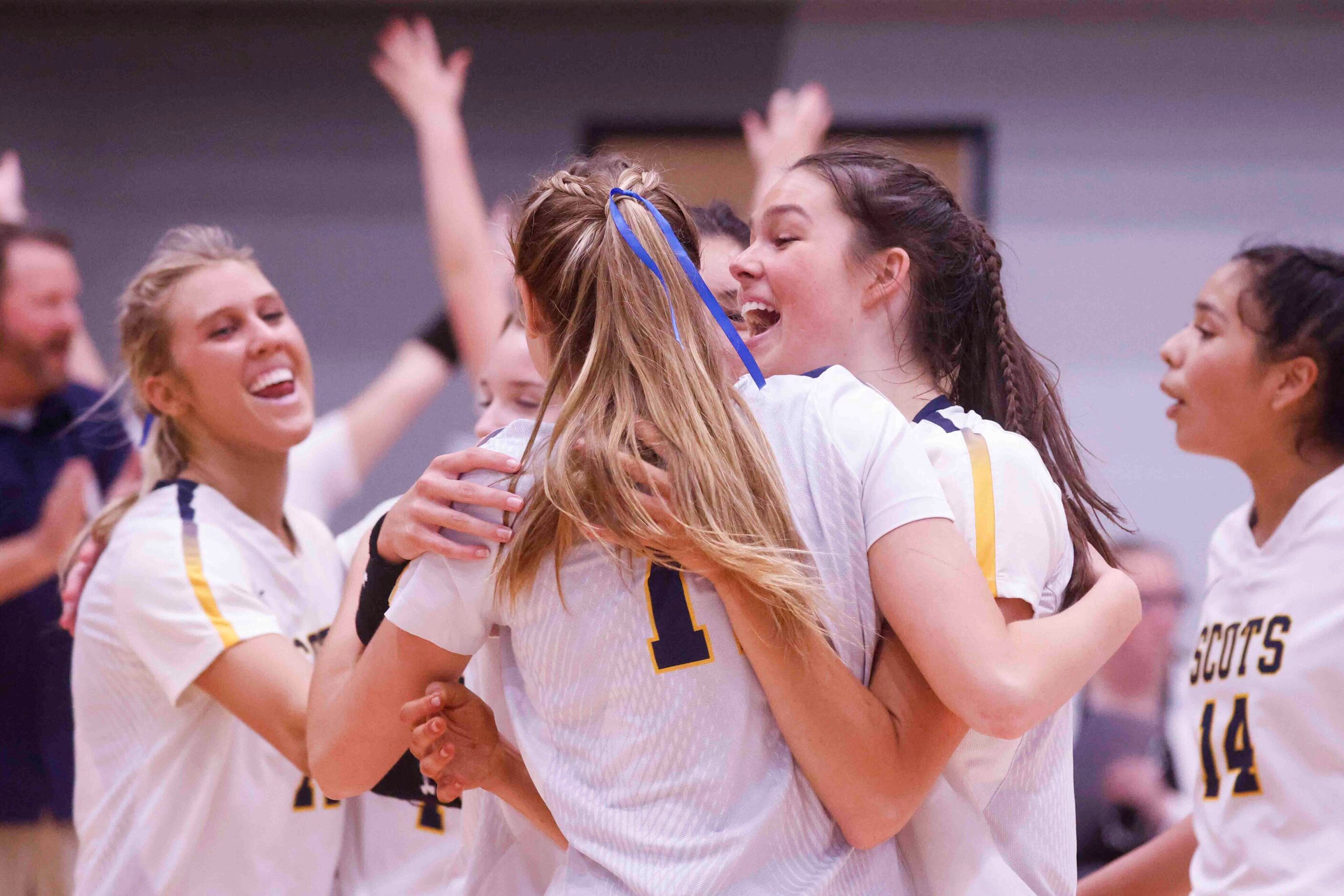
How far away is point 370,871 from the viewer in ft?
7.40

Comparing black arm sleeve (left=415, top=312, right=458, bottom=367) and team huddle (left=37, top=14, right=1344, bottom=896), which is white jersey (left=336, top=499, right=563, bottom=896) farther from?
black arm sleeve (left=415, top=312, right=458, bottom=367)

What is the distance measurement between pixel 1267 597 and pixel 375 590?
1.81 m

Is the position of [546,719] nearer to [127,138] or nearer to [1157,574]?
[1157,574]

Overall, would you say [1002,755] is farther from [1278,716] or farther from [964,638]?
[1278,716]

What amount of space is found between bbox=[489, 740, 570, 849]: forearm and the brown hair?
787mm

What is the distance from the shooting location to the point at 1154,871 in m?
2.47

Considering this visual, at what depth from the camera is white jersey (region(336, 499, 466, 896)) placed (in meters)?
2.20

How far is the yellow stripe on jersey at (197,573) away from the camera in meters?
2.09

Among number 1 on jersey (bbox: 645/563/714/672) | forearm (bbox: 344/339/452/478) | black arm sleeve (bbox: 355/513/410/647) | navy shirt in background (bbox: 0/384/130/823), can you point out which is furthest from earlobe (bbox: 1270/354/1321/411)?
navy shirt in background (bbox: 0/384/130/823)

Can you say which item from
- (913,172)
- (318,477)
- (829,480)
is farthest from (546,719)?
(318,477)

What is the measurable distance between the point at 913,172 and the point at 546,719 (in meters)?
0.97

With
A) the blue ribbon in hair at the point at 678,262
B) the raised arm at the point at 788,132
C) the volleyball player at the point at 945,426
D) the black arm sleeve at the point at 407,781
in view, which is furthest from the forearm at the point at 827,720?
the raised arm at the point at 788,132

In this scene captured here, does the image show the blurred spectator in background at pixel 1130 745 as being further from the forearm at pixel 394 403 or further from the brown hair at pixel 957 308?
the brown hair at pixel 957 308

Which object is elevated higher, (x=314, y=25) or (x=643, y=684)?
(x=314, y=25)
